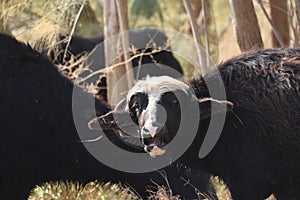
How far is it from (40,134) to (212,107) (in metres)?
1.66

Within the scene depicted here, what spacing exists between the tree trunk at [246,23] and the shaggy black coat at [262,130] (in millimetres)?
1442

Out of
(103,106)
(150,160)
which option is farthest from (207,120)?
(103,106)

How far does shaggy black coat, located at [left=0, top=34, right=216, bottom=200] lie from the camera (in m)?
6.91

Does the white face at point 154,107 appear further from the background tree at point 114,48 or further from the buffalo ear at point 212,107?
the background tree at point 114,48

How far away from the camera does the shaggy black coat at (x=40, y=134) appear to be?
6906 millimetres

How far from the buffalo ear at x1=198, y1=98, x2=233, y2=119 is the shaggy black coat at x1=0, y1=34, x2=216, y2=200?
91 cm

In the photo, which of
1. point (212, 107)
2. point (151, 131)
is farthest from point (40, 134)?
point (212, 107)

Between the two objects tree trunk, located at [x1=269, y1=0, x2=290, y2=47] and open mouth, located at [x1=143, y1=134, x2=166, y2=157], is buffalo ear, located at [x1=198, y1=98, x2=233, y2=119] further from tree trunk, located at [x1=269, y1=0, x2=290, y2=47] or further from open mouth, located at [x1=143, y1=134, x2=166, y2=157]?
tree trunk, located at [x1=269, y1=0, x2=290, y2=47]

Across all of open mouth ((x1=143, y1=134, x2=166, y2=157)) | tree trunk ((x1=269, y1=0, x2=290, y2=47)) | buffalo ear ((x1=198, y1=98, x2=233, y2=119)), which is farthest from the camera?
tree trunk ((x1=269, y1=0, x2=290, y2=47))

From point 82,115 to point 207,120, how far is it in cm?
131

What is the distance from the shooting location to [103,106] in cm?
715

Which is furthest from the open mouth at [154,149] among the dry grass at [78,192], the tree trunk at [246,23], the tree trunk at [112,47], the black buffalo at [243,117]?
the tree trunk at [112,47]

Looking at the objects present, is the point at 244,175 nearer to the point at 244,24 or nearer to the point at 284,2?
the point at 244,24

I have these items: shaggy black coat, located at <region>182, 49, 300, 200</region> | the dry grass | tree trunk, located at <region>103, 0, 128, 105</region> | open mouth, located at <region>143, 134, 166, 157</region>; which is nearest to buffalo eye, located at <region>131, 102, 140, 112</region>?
open mouth, located at <region>143, 134, 166, 157</region>
